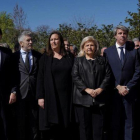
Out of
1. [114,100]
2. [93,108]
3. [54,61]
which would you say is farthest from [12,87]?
[114,100]

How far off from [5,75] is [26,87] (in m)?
0.51

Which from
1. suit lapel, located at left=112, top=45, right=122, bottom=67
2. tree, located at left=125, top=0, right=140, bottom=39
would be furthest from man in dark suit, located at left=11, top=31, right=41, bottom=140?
tree, located at left=125, top=0, right=140, bottom=39

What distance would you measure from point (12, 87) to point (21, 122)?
82cm

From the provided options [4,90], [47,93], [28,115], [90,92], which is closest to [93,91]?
→ [90,92]

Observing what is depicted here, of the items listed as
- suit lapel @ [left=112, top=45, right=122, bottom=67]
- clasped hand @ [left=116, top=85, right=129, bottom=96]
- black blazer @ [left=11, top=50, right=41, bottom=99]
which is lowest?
clasped hand @ [left=116, top=85, right=129, bottom=96]

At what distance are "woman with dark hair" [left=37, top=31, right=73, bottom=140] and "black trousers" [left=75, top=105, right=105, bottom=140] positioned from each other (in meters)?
0.34

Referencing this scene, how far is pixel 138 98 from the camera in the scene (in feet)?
A: 18.1

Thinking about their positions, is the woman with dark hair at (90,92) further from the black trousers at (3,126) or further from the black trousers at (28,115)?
the black trousers at (3,126)

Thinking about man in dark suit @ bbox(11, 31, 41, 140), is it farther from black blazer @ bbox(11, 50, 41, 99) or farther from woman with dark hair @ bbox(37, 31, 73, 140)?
woman with dark hair @ bbox(37, 31, 73, 140)

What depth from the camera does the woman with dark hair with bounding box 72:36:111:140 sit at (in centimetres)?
462

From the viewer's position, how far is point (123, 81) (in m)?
5.00

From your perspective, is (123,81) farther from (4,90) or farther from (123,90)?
(4,90)

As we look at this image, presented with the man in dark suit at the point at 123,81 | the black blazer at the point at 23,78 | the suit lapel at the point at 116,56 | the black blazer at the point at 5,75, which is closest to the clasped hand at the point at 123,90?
the man in dark suit at the point at 123,81

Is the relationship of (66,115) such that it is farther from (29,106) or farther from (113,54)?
(113,54)
